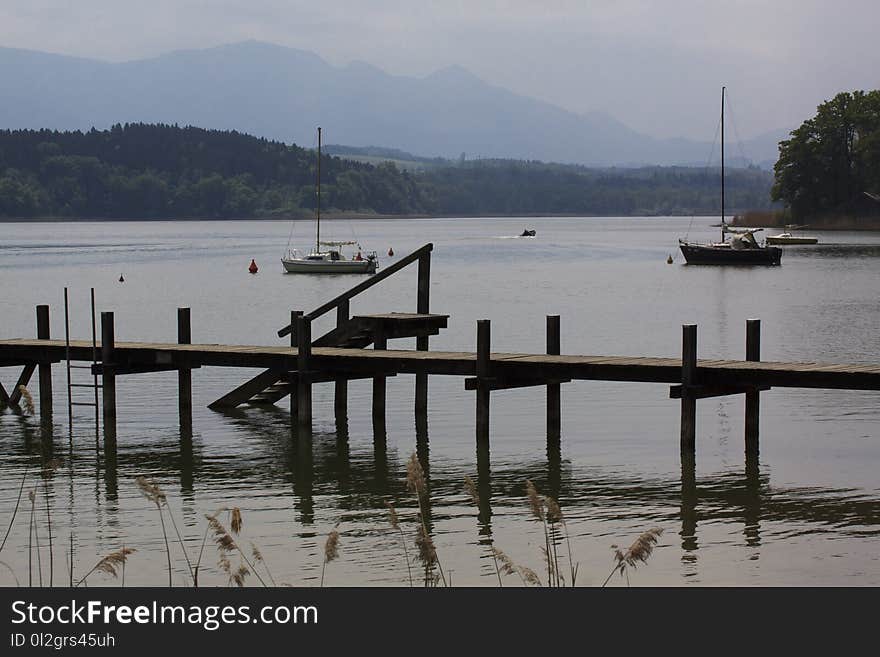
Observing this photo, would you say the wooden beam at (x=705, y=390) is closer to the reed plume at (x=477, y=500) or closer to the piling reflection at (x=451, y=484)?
the piling reflection at (x=451, y=484)

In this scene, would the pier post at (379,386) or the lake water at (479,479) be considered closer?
the lake water at (479,479)

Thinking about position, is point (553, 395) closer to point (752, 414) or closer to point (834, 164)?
point (752, 414)

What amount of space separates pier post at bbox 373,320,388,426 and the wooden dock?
0.02m

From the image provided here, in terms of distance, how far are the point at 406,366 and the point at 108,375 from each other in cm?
570

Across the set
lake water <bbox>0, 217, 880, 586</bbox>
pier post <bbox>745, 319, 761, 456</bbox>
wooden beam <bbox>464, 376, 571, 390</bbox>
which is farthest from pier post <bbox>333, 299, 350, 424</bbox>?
pier post <bbox>745, 319, 761, 456</bbox>

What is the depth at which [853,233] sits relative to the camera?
182250mm

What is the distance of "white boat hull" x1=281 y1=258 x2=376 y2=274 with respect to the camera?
4040 inches

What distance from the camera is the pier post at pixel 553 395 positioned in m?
25.4

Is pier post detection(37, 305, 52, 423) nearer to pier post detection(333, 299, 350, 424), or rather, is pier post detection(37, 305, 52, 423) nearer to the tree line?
pier post detection(333, 299, 350, 424)

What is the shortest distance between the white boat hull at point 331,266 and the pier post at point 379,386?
74.1 meters

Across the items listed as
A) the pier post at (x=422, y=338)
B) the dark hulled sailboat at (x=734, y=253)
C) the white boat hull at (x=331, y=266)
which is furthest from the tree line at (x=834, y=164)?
the pier post at (x=422, y=338)

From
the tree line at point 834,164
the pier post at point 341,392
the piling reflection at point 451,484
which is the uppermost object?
the tree line at point 834,164
